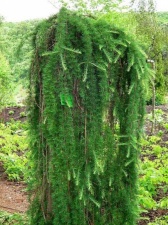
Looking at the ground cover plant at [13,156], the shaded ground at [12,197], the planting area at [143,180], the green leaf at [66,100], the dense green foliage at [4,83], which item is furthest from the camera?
the dense green foliage at [4,83]

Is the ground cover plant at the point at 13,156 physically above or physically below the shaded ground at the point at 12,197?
above

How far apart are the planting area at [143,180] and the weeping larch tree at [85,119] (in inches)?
11.3

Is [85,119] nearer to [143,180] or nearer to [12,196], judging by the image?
[143,180]

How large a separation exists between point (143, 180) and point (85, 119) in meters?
2.66

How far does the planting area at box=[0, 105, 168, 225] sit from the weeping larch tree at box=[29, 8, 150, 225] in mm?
288

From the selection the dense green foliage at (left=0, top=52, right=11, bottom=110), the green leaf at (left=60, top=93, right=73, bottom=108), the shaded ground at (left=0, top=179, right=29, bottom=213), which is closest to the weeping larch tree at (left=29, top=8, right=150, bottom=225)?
the green leaf at (left=60, top=93, right=73, bottom=108)

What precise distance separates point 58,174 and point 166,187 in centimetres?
268

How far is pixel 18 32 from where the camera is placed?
3600mm

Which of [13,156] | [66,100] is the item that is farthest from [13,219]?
[13,156]

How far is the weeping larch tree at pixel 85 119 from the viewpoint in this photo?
9.53ft

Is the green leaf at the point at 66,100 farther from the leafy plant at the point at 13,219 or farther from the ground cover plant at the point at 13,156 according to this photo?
the ground cover plant at the point at 13,156

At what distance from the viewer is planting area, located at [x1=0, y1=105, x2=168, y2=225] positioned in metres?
4.55

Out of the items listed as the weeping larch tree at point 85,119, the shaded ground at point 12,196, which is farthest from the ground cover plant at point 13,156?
the weeping larch tree at point 85,119

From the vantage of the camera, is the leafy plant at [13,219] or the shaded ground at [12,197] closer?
the leafy plant at [13,219]
